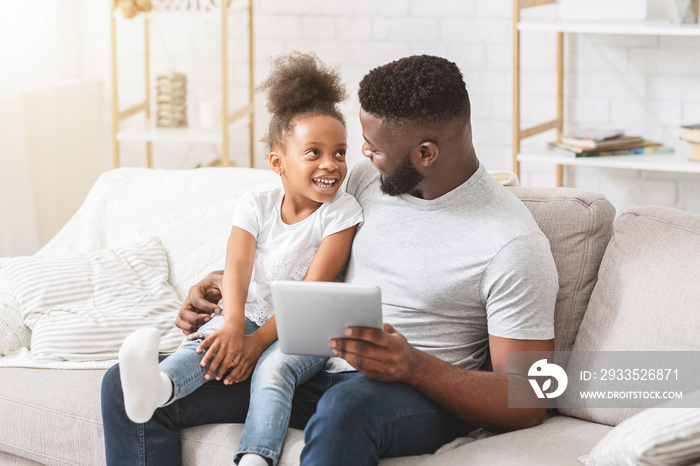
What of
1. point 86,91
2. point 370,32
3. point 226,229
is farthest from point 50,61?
point 226,229

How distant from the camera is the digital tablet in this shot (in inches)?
52.7


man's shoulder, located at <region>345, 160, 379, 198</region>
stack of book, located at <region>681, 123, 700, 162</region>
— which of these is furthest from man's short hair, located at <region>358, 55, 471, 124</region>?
stack of book, located at <region>681, 123, 700, 162</region>

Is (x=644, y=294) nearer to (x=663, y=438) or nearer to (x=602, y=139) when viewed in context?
(x=663, y=438)

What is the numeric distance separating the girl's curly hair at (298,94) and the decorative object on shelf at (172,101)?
61.8 inches

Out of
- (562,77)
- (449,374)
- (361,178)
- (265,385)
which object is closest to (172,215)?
(361,178)

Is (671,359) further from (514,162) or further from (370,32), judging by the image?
(370,32)

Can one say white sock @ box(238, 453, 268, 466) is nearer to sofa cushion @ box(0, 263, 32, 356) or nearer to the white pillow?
the white pillow

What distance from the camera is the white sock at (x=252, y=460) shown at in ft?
4.82

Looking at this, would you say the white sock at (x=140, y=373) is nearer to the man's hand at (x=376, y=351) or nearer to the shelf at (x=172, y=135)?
the man's hand at (x=376, y=351)

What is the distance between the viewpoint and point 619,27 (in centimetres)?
267

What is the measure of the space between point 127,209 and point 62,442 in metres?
0.77

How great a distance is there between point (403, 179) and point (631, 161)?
55.8 inches

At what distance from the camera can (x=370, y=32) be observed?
3.26 meters

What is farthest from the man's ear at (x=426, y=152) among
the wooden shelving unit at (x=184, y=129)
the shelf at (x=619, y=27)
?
the wooden shelving unit at (x=184, y=129)
